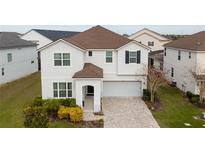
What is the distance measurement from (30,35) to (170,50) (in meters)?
27.2

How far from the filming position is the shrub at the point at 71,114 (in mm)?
16875

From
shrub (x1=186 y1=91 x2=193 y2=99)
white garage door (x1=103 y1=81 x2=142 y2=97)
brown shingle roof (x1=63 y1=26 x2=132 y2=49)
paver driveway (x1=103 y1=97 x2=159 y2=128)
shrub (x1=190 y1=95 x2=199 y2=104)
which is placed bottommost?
paver driveway (x1=103 y1=97 x2=159 y2=128)

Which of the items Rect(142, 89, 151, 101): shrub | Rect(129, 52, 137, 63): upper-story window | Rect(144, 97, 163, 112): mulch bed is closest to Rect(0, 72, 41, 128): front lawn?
Rect(129, 52, 137, 63): upper-story window

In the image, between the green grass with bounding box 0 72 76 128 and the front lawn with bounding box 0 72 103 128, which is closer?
the front lawn with bounding box 0 72 103 128

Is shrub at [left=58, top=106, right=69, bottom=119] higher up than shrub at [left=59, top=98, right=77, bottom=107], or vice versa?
shrub at [left=59, top=98, right=77, bottom=107]

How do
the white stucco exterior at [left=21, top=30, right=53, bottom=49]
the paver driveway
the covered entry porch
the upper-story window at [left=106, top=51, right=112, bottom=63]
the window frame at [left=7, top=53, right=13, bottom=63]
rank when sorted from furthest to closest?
the white stucco exterior at [left=21, top=30, right=53, bottom=49], the window frame at [left=7, top=53, right=13, bottom=63], the upper-story window at [left=106, top=51, right=112, bottom=63], the covered entry porch, the paver driveway

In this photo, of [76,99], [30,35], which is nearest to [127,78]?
[76,99]

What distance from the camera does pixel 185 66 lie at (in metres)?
25.0

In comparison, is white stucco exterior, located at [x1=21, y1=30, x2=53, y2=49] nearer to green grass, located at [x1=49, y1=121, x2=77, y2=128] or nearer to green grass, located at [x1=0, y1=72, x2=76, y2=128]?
green grass, located at [x1=0, y1=72, x2=76, y2=128]

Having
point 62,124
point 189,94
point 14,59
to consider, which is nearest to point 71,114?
point 62,124

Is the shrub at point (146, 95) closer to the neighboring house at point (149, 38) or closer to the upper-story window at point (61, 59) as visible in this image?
the upper-story window at point (61, 59)

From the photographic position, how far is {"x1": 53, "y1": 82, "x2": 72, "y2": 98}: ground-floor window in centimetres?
2088

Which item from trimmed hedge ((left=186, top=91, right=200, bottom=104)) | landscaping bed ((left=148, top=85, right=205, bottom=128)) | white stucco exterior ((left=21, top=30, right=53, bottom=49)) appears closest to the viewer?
landscaping bed ((left=148, top=85, right=205, bottom=128))

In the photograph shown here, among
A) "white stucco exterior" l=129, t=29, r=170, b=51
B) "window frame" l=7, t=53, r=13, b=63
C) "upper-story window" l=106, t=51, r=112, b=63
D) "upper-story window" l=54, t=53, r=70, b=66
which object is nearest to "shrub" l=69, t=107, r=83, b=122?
"upper-story window" l=54, t=53, r=70, b=66
